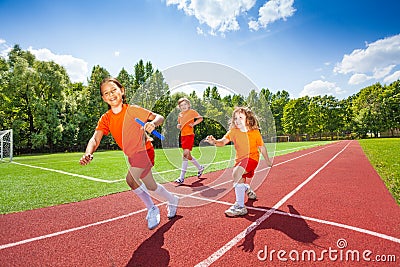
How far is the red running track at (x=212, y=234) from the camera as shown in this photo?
102 inches

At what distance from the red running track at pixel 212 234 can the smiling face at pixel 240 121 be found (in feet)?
4.84

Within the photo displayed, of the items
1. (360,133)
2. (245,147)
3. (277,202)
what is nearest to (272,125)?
(245,147)

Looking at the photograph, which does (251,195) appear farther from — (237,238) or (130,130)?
(130,130)

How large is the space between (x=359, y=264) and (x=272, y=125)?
9.18ft

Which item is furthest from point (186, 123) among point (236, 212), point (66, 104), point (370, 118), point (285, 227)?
point (370, 118)

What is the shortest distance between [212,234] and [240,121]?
1811mm

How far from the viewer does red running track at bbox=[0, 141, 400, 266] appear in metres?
2.58

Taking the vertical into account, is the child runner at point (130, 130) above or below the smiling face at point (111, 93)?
below

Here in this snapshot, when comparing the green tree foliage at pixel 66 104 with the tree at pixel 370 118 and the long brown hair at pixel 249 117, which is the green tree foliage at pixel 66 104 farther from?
the tree at pixel 370 118

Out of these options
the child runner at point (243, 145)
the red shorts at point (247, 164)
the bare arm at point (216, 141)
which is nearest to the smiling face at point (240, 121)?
the child runner at point (243, 145)

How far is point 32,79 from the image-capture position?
106 feet

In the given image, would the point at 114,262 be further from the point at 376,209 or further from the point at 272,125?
the point at 376,209

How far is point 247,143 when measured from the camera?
391 cm

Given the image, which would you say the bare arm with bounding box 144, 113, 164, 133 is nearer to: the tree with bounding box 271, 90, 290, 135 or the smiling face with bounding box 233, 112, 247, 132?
the smiling face with bounding box 233, 112, 247, 132
